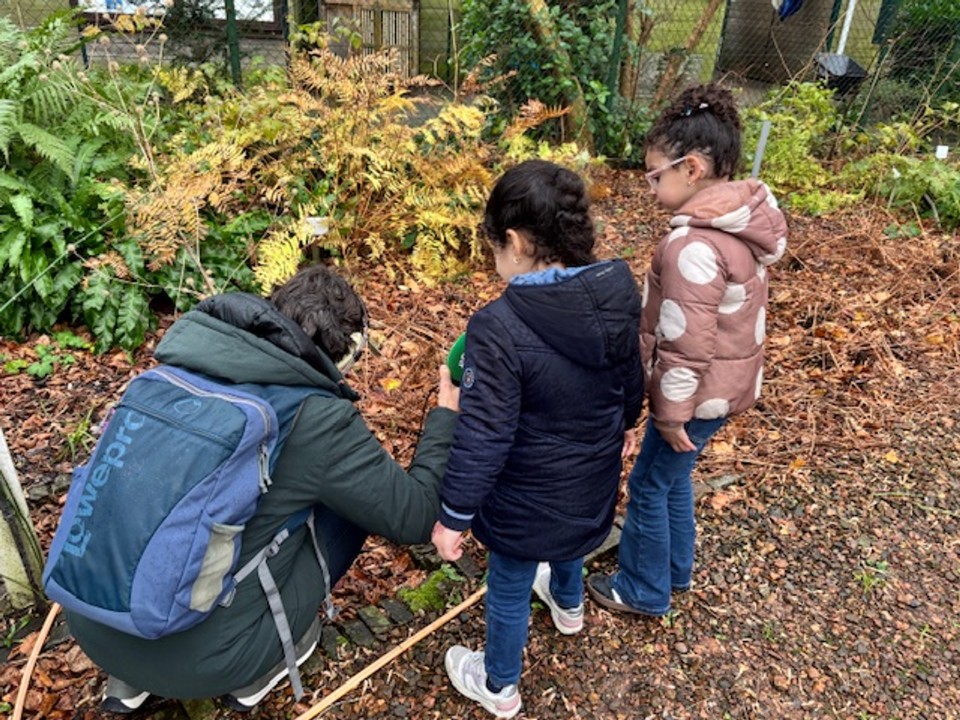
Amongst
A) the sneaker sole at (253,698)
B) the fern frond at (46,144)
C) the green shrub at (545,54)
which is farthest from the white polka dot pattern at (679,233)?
the green shrub at (545,54)

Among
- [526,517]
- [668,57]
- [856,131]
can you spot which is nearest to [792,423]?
[526,517]

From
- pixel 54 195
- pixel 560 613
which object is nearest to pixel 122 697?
pixel 560 613

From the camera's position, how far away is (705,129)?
2086 mm

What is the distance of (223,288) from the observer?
14.1ft

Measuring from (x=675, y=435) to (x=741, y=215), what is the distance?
2.32 feet

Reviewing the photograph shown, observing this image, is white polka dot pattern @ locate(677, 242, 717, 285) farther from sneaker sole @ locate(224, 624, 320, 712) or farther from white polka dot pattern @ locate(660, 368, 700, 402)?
sneaker sole @ locate(224, 624, 320, 712)

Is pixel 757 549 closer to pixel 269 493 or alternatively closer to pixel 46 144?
pixel 269 493

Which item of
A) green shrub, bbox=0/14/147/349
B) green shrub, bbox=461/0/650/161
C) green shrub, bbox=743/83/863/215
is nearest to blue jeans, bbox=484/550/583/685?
green shrub, bbox=0/14/147/349

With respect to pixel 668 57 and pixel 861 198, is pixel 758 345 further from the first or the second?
pixel 668 57

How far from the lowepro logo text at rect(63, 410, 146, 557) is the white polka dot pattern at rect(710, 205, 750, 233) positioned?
167cm

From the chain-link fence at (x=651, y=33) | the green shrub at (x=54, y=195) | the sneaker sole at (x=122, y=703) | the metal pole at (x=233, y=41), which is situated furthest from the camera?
the chain-link fence at (x=651, y=33)

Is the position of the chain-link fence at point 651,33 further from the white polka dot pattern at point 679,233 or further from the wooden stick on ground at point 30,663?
the white polka dot pattern at point 679,233

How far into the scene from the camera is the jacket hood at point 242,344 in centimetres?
171

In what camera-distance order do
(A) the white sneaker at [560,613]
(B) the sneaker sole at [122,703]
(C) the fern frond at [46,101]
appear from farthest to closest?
(C) the fern frond at [46,101] → (A) the white sneaker at [560,613] → (B) the sneaker sole at [122,703]
